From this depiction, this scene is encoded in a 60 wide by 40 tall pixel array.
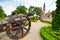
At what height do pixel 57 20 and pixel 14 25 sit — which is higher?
pixel 57 20

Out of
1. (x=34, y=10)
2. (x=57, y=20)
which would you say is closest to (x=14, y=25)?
(x=57, y=20)

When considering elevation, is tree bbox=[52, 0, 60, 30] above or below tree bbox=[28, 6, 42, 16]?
above

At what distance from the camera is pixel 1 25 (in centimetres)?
1293

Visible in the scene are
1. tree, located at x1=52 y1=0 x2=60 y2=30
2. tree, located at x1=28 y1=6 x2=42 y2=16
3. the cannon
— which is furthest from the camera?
tree, located at x1=28 y1=6 x2=42 y2=16

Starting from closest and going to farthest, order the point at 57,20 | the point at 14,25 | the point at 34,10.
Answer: the point at 14,25
the point at 57,20
the point at 34,10

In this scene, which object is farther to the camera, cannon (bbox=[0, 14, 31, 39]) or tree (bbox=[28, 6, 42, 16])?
tree (bbox=[28, 6, 42, 16])

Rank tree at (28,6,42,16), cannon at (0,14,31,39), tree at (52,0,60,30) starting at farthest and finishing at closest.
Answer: tree at (28,6,42,16)
tree at (52,0,60,30)
cannon at (0,14,31,39)

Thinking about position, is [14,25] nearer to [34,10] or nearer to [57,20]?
[57,20]

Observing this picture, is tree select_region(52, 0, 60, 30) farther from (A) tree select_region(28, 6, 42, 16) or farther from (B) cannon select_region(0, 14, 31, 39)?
(A) tree select_region(28, 6, 42, 16)

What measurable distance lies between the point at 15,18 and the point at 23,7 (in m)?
30.8

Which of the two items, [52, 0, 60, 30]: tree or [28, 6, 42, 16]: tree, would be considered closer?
[52, 0, 60, 30]: tree

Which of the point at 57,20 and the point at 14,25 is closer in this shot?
the point at 14,25

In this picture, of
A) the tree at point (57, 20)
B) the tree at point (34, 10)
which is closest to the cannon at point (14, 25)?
the tree at point (57, 20)

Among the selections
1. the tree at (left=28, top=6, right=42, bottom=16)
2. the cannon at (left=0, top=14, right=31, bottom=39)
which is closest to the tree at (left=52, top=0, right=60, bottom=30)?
the cannon at (left=0, top=14, right=31, bottom=39)
